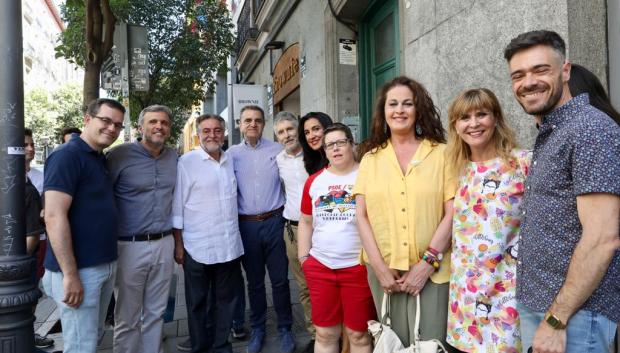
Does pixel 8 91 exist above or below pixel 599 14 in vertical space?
below

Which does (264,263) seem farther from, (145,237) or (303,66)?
(303,66)

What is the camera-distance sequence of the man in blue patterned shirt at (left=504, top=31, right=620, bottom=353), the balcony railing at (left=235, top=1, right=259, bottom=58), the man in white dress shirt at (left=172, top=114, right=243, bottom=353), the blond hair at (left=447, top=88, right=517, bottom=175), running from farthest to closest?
the balcony railing at (left=235, top=1, right=259, bottom=58) → the man in white dress shirt at (left=172, top=114, right=243, bottom=353) → the blond hair at (left=447, top=88, right=517, bottom=175) → the man in blue patterned shirt at (left=504, top=31, right=620, bottom=353)

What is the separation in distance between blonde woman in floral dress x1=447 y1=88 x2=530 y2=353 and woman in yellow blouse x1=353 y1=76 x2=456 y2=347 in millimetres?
110

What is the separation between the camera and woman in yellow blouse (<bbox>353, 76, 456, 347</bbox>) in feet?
7.32

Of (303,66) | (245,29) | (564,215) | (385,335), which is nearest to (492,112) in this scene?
(564,215)

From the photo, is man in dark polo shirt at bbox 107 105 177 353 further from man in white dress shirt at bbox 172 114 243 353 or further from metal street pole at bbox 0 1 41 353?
metal street pole at bbox 0 1 41 353

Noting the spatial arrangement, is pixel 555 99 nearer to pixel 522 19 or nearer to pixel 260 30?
pixel 522 19

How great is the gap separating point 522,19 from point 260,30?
1106cm

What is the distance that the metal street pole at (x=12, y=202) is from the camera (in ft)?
7.56

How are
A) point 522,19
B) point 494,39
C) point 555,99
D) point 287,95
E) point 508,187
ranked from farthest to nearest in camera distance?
point 287,95 < point 494,39 < point 522,19 < point 508,187 < point 555,99

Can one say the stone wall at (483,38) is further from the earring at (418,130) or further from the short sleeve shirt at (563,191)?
the short sleeve shirt at (563,191)

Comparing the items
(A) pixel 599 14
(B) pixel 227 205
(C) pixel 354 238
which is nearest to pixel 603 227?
(C) pixel 354 238

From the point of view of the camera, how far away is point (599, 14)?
8.93ft

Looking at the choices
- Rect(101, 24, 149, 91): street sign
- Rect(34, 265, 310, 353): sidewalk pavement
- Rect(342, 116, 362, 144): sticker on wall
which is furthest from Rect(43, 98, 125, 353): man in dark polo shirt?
Rect(342, 116, 362, 144): sticker on wall
